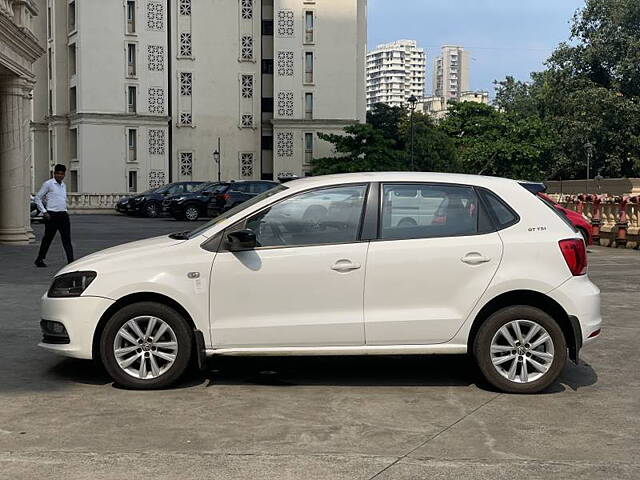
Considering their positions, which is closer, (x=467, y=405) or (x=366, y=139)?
(x=467, y=405)

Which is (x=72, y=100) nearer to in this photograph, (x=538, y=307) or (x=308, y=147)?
(x=308, y=147)

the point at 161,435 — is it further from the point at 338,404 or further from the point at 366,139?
the point at 366,139

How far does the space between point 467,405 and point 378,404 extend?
0.65 metres

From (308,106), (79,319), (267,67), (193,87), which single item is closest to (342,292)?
(79,319)

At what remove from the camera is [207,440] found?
17.4 feet


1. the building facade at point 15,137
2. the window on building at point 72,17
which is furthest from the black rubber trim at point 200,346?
the window on building at point 72,17

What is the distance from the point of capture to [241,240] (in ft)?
20.9

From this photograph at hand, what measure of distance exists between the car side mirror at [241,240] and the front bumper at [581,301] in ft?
7.58

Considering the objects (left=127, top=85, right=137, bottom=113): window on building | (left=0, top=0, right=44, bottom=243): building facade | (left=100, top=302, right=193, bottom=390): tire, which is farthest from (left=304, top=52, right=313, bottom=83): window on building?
(left=100, top=302, right=193, bottom=390): tire

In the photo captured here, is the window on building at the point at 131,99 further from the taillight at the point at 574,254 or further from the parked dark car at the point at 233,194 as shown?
the taillight at the point at 574,254

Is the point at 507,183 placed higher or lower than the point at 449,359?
higher

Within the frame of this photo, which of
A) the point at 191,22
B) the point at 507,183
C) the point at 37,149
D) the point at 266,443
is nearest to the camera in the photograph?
the point at 266,443

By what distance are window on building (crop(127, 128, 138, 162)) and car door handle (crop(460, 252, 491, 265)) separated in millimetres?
50096

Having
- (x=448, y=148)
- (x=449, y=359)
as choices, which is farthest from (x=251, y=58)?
(x=449, y=359)
